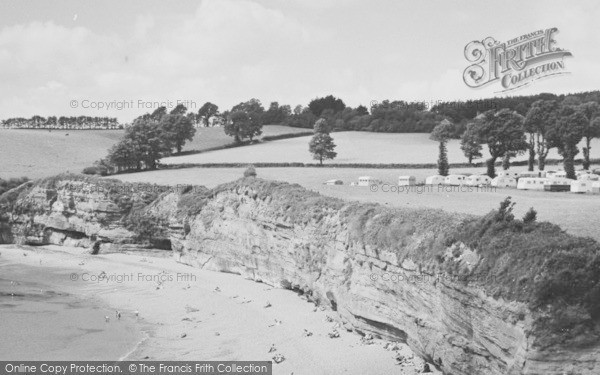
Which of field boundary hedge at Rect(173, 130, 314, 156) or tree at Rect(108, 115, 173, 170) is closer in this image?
tree at Rect(108, 115, 173, 170)

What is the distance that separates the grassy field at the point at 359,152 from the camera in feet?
275

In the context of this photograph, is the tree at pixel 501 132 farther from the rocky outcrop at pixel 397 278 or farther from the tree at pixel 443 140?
the rocky outcrop at pixel 397 278

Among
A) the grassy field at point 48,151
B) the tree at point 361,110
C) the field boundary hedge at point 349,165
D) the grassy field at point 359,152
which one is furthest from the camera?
the tree at point 361,110

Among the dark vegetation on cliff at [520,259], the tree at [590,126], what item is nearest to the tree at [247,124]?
the tree at [590,126]

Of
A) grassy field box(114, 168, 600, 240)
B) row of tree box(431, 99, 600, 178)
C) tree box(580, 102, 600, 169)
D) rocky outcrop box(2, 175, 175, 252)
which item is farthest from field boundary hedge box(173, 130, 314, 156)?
tree box(580, 102, 600, 169)

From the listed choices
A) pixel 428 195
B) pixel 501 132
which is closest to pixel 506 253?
pixel 428 195

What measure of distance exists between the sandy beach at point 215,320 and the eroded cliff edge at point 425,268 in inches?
43.3

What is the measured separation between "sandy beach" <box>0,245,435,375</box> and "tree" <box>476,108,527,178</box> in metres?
35.9

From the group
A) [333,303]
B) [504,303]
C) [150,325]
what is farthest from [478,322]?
[150,325]

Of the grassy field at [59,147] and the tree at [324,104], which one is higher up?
the tree at [324,104]

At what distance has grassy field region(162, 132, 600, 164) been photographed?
83.8 m

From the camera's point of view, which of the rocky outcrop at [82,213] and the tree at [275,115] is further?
the tree at [275,115]

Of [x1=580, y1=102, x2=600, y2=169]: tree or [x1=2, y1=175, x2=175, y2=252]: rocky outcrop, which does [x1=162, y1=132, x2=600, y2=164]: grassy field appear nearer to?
[x1=580, y1=102, x2=600, y2=169]: tree

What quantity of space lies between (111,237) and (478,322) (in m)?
38.6
